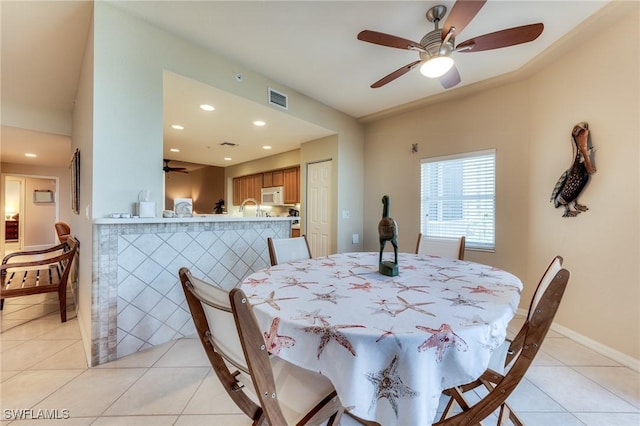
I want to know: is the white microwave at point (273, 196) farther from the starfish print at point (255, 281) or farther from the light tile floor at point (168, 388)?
the starfish print at point (255, 281)

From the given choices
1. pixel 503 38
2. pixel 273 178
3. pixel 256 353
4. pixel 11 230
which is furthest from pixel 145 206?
pixel 11 230

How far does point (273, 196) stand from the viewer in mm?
5691

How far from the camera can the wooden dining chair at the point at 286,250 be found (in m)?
1.91

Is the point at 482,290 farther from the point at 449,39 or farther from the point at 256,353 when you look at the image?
the point at 449,39

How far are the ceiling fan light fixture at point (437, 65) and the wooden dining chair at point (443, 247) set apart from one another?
4.25 ft

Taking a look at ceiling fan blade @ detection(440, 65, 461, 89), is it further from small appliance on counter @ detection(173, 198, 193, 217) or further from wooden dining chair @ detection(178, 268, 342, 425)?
small appliance on counter @ detection(173, 198, 193, 217)

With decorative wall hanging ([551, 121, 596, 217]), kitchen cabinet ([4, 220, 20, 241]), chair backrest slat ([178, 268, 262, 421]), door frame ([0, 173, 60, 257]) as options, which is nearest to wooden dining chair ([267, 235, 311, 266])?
chair backrest slat ([178, 268, 262, 421])

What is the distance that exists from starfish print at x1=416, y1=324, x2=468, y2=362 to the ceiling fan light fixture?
190 cm

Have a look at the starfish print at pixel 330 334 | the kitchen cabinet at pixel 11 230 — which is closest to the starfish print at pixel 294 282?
the starfish print at pixel 330 334

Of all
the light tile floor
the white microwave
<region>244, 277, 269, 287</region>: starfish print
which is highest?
the white microwave

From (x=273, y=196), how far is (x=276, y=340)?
500cm

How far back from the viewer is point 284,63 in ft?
8.85

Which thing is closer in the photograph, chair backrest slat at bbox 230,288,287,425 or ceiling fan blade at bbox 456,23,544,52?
chair backrest slat at bbox 230,288,287,425

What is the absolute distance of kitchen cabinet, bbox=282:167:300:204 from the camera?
5.21 meters
